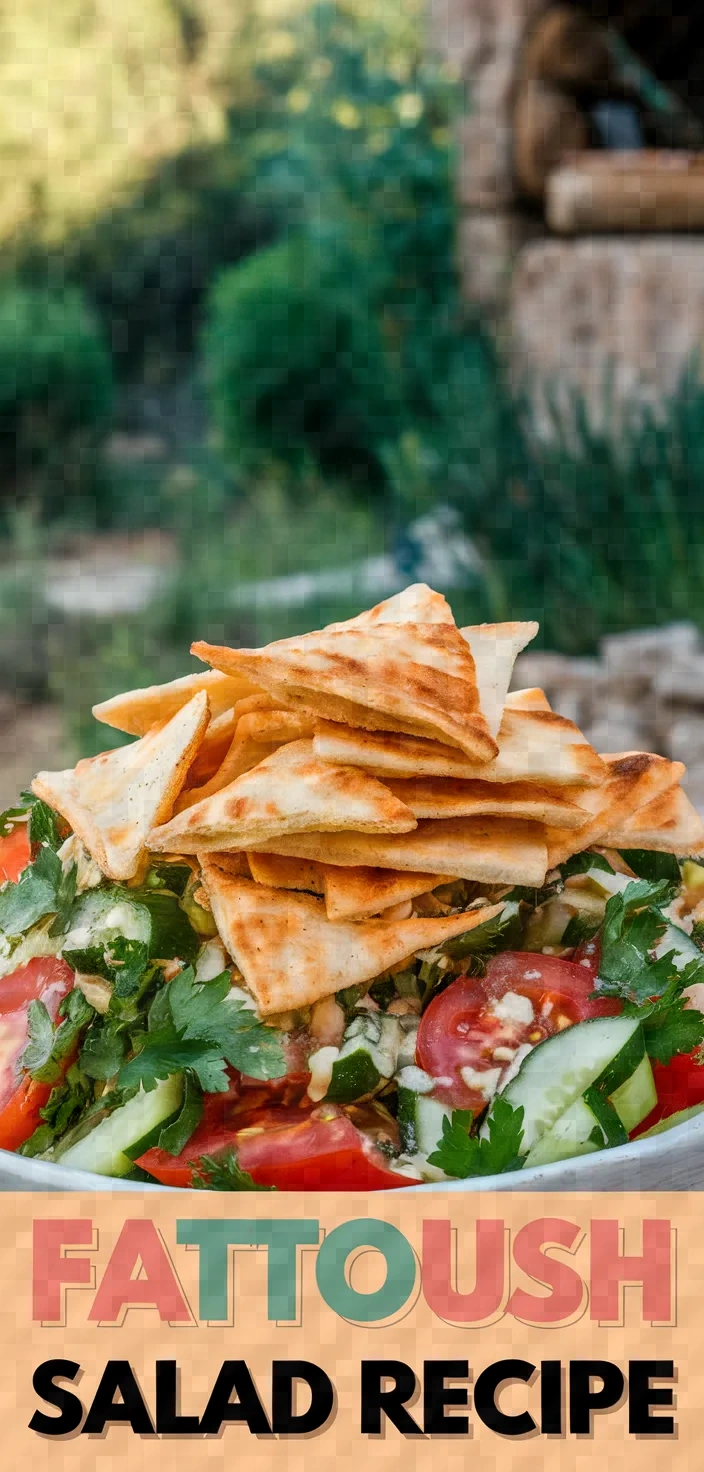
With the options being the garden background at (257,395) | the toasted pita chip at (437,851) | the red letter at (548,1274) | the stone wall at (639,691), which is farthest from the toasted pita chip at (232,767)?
the garden background at (257,395)

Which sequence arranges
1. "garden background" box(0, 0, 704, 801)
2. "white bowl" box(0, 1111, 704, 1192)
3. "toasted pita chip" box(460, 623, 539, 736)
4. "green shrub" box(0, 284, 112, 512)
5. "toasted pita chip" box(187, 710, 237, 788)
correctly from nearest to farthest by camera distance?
1. "white bowl" box(0, 1111, 704, 1192)
2. "toasted pita chip" box(460, 623, 539, 736)
3. "toasted pita chip" box(187, 710, 237, 788)
4. "garden background" box(0, 0, 704, 801)
5. "green shrub" box(0, 284, 112, 512)

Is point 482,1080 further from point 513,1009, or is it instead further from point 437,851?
point 437,851

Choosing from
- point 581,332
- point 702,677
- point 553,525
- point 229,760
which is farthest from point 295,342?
point 229,760

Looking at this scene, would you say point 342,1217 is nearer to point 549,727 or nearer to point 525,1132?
point 525,1132

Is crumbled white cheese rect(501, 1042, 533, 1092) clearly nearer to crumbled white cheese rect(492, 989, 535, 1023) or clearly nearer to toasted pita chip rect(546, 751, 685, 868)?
crumbled white cheese rect(492, 989, 535, 1023)

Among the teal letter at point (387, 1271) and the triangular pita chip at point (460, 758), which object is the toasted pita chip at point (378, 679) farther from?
the teal letter at point (387, 1271)

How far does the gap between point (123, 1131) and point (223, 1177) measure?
9cm

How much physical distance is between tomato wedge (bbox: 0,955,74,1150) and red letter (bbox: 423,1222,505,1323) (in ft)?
1.10

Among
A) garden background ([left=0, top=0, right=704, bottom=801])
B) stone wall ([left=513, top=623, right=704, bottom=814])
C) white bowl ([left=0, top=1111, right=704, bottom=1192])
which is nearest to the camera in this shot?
white bowl ([left=0, top=1111, right=704, bottom=1192])

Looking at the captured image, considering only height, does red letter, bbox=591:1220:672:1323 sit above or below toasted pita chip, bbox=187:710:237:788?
below

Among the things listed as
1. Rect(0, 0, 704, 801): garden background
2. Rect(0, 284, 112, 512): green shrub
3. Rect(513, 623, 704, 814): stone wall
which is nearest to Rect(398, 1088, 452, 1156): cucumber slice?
Rect(513, 623, 704, 814): stone wall

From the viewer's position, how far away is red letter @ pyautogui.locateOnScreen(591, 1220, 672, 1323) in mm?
980

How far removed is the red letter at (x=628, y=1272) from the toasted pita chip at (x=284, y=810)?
32cm

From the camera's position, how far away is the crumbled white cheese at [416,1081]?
3.47 feet
